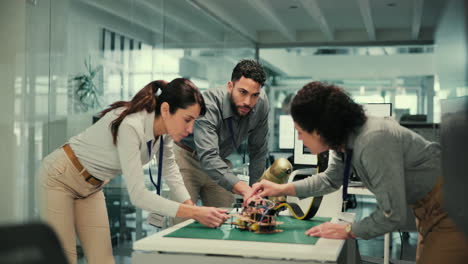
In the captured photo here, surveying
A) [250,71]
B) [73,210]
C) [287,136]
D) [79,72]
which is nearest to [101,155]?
[73,210]

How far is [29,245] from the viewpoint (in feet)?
3.19

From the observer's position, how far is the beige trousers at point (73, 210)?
2.58m

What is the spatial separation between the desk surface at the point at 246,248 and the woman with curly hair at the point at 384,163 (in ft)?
0.69

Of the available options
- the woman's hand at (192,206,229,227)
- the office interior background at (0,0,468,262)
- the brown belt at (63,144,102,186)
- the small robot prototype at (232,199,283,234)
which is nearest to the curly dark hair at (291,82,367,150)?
the office interior background at (0,0,468,262)

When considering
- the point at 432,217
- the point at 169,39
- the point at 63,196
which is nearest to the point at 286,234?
the point at 432,217

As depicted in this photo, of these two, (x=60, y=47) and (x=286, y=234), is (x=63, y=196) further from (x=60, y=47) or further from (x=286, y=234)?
(x=60, y=47)

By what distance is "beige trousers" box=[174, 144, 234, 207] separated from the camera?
344 centimetres

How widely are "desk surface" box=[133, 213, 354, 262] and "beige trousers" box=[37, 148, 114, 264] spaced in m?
0.61

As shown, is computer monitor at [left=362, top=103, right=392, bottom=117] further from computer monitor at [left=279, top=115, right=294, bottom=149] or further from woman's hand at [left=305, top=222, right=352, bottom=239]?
woman's hand at [left=305, top=222, right=352, bottom=239]

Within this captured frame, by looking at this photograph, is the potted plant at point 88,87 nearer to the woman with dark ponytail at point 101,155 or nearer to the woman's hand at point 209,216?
the woman with dark ponytail at point 101,155

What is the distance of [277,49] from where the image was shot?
1234 cm

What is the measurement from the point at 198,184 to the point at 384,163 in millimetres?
1668

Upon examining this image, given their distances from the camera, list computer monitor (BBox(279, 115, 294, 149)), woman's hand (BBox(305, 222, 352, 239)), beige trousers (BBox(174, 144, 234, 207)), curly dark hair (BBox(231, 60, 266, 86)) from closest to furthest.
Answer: woman's hand (BBox(305, 222, 352, 239)) < curly dark hair (BBox(231, 60, 266, 86)) < beige trousers (BBox(174, 144, 234, 207)) < computer monitor (BBox(279, 115, 294, 149))

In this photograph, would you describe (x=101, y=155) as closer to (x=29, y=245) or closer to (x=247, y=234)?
(x=247, y=234)
